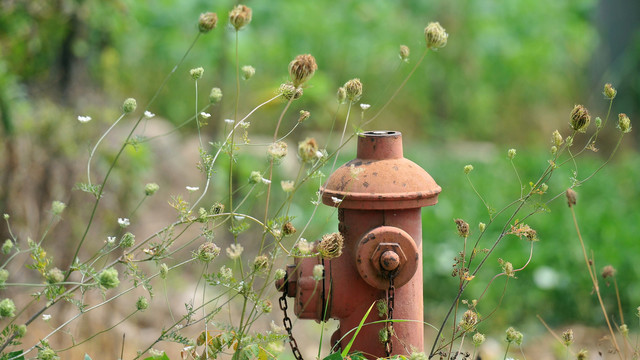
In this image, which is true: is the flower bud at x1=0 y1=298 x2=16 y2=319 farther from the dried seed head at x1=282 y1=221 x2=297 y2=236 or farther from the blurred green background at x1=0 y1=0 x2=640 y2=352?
the blurred green background at x1=0 y1=0 x2=640 y2=352

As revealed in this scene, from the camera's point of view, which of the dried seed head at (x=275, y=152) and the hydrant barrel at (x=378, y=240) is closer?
the dried seed head at (x=275, y=152)

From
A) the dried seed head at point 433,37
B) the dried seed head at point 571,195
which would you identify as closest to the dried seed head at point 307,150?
the dried seed head at point 433,37

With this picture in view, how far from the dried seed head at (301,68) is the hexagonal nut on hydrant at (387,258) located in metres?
0.42

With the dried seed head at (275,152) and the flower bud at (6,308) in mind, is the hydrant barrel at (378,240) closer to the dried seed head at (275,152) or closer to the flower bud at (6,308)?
the dried seed head at (275,152)

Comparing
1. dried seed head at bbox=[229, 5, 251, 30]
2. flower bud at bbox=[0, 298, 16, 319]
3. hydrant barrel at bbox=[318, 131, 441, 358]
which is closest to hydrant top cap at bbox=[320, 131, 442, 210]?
hydrant barrel at bbox=[318, 131, 441, 358]

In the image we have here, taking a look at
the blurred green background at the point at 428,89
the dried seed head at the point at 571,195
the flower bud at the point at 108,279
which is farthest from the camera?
the blurred green background at the point at 428,89

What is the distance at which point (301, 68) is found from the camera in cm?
133

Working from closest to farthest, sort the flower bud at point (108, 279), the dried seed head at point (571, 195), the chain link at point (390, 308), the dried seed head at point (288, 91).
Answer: the flower bud at point (108, 279), the dried seed head at point (288, 91), the chain link at point (390, 308), the dried seed head at point (571, 195)

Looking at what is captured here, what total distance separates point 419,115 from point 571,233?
4.80 metres

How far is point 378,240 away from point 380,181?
13 centimetres

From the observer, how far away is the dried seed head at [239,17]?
1330mm

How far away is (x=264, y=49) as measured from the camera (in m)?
9.07

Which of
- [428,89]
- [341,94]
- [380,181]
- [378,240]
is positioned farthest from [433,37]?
[428,89]

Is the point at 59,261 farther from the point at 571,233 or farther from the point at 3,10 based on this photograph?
Answer: the point at 571,233
